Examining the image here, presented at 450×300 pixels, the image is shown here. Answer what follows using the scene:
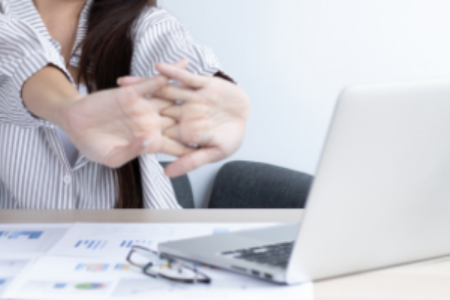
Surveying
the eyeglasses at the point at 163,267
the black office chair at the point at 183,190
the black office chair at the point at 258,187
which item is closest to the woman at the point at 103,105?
the eyeglasses at the point at 163,267

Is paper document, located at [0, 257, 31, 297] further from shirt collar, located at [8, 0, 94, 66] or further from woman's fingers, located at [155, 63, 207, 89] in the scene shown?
shirt collar, located at [8, 0, 94, 66]

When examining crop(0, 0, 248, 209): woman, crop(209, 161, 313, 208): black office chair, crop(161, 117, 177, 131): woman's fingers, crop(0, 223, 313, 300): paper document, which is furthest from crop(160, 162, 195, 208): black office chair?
crop(161, 117, 177, 131): woman's fingers

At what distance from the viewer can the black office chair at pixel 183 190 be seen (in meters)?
1.82

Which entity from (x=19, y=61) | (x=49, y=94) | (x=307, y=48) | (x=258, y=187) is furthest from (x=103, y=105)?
(x=307, y=48)

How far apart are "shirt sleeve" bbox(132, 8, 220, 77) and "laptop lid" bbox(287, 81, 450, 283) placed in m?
0.43

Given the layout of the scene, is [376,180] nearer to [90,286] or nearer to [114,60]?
[90,286]

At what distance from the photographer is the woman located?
23.5 inches

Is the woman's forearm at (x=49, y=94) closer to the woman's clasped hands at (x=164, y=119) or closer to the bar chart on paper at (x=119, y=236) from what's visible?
the woman's clasped hands at (x=164, y=119)

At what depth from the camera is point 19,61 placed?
785mm

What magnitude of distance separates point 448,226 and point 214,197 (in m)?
1.28

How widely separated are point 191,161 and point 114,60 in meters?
0.53

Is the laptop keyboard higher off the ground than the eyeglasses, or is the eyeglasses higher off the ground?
the laptop keyboard

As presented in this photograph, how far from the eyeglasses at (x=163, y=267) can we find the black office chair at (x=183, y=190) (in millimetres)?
1143

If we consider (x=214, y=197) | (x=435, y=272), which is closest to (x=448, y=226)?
(x=435, y=272)
